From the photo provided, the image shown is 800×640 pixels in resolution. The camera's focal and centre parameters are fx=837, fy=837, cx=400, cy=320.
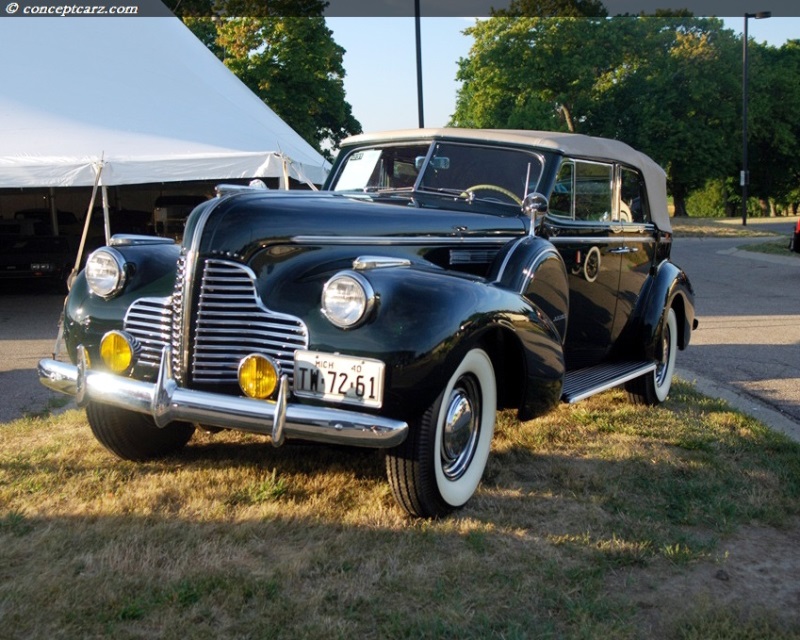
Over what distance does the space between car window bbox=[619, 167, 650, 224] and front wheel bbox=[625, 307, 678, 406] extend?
0.73 metres

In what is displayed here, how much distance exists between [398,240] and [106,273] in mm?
1375

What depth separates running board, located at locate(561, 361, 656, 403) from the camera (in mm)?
4492

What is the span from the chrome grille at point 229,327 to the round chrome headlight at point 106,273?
45cm

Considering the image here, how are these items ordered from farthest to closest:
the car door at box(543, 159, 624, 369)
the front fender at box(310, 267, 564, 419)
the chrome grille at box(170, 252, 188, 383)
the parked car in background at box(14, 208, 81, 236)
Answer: the parked car in background at box(14, 208, 81, 236), the car door at box(543, 159, 624, 369), the chrome grille at box(170, 252, 188, 383), the front fender at box(310, 267, 564, 419)

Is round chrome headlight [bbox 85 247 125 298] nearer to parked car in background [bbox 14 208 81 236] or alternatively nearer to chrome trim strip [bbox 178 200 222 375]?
chrome trim strip [bbox 178 200 222 375]

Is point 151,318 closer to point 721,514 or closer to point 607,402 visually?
point 721,514

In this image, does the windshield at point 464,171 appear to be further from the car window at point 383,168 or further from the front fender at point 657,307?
the front fender at point 657,307

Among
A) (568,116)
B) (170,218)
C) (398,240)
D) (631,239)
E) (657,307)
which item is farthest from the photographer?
(568,116)

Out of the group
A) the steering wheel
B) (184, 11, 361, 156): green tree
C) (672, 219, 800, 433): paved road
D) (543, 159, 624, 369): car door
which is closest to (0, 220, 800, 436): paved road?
(672, 219, 800, 433): paved road

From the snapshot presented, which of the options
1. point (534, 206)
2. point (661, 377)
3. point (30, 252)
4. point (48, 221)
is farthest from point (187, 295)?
point (48, 221)

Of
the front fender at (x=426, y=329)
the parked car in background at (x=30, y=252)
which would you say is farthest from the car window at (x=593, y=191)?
the parked car in background at (x=30, y=252)

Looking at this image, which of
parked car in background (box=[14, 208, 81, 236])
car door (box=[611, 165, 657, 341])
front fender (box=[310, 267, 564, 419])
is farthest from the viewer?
parked car in background (box=[14, 208, 81, 236])

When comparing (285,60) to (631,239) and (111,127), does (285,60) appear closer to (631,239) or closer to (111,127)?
(111,127)

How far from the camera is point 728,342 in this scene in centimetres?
851
